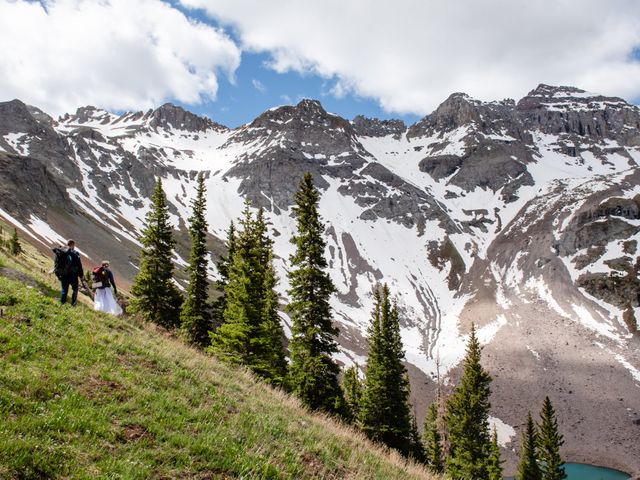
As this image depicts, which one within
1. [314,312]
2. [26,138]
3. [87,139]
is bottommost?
[314,312]

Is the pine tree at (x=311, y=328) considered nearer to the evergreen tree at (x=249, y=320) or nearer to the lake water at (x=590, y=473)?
the evergreen tree at (x=249, y=320)

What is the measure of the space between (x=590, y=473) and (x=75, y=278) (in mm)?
83746

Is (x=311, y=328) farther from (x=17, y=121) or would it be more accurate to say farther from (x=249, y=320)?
(x=17, y=121)

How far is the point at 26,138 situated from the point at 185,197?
67731 millimetres

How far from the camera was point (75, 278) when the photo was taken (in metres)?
15.6

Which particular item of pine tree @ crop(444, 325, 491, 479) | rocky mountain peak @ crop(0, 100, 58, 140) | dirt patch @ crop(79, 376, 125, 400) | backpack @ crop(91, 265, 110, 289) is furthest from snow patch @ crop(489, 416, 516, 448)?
rocky mountain peak @ crop(0, 100, 58, 140)

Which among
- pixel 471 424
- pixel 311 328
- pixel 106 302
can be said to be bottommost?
pixel 106 302

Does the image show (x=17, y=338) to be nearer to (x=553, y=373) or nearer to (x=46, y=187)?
(x=553, y=373)

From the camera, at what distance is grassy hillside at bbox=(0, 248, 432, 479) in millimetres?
6676

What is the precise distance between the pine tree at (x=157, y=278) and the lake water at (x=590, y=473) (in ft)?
213

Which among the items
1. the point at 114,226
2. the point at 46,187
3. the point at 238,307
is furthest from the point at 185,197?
the point at 238,307

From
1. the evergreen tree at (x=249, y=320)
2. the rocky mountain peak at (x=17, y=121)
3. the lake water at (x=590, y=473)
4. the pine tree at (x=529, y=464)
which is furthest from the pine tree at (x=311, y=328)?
the rocky mountain peak at (x=17, y=121)

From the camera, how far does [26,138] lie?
17062 centimetres

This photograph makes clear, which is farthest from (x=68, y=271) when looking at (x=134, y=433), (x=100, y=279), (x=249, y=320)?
(x=249, y=320)
